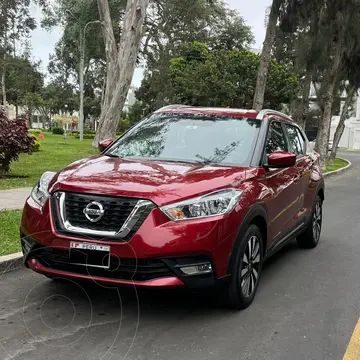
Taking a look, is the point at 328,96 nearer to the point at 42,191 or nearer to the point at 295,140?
the point at 295,140

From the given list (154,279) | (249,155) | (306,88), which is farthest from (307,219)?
(306,88)

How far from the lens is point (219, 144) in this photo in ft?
17.1

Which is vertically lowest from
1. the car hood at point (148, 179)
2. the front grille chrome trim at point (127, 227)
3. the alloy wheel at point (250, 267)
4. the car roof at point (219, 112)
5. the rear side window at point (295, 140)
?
the alloy wheel at point (250, 267)

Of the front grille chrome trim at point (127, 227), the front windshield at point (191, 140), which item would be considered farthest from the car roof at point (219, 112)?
the front grille chrome trim at point (127, 227)

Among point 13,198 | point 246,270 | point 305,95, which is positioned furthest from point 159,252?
point 305,95

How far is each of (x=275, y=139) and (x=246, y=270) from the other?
1784mm

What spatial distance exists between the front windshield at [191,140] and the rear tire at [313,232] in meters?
2.19

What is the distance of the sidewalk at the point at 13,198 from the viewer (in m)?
8.62

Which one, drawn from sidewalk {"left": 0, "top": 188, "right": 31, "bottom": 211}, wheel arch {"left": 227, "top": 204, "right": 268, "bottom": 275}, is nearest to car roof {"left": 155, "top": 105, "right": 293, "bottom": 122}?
wheel arch {"left": 227, "top": 204, "right": 268, "bottom": 275}

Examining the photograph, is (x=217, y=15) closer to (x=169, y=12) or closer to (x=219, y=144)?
(x=169, y=12)

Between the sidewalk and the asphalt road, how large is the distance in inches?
133

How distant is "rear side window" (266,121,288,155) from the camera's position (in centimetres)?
541

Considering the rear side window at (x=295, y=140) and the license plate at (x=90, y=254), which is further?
the rear side window at (x=295, y=140)

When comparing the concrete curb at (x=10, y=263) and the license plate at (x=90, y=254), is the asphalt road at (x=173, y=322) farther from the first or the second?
the license plate at (x=90, y=254)
